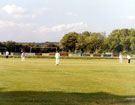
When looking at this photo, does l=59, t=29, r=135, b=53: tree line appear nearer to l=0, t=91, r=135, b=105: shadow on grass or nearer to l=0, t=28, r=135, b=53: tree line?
l=0, t=28, r=135, b=53: tree line

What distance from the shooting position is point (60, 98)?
8.45 meters

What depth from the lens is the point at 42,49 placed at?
90000 millimetres

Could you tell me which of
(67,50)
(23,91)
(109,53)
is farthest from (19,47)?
(23,91)

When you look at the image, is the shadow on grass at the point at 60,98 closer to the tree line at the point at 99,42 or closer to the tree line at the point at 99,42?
the tree line at the point at 99,42

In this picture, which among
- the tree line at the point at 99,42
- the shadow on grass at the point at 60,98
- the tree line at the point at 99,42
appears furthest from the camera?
the tree line at the point at 99,42

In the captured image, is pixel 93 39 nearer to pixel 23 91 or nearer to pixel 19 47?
pixel 19 47

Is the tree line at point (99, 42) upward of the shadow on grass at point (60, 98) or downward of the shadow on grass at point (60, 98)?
upward

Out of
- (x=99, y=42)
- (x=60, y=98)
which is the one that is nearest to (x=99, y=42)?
(x=99, y=42)

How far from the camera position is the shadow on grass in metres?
7.82

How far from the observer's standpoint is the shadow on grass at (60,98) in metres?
7.82

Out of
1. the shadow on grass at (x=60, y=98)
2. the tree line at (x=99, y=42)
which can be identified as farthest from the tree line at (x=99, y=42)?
the shadow on grass at (x=60, y=98)

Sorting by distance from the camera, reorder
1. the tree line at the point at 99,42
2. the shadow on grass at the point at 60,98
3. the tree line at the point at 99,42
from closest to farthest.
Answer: the shadow on grass at the point at 60,98 → the tree line at the point at 99,42 → the tree line at the point at 99,42

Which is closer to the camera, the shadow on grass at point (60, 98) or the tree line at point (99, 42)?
the shadow on grass at point (60, 98)

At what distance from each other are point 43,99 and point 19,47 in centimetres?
7951
